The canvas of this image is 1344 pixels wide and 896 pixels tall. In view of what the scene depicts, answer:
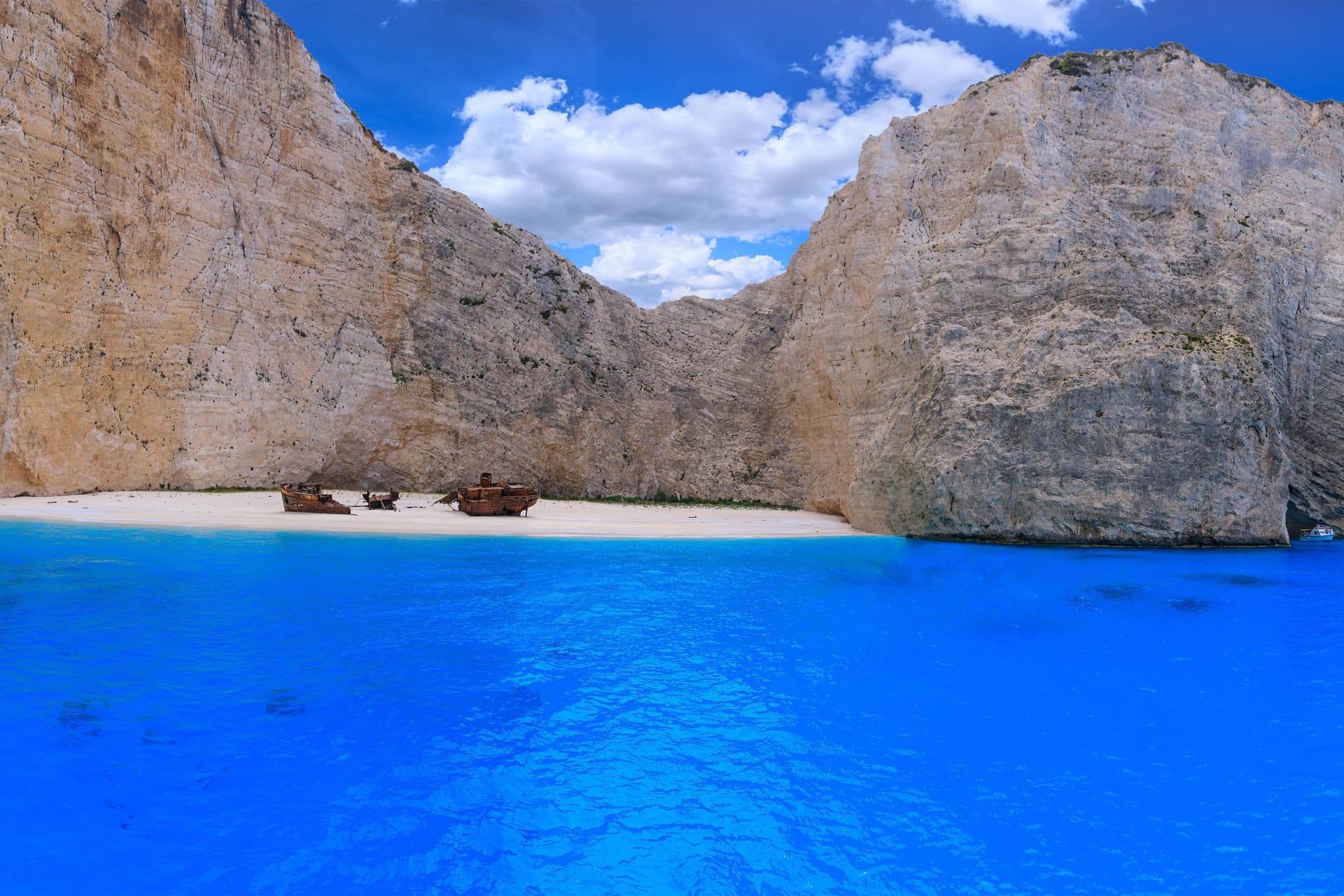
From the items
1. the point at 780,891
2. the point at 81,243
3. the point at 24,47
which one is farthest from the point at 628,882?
the point at 24,47

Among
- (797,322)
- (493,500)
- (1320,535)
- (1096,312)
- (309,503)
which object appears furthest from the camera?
(797,322)

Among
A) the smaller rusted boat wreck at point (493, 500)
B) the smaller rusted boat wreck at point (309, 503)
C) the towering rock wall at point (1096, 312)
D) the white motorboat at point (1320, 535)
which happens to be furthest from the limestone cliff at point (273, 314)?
the white motorboat at point (1320, 535)

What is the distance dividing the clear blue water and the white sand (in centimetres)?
653

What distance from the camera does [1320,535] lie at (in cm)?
2538

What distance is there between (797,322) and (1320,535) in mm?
22209

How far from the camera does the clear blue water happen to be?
5727 millimetres

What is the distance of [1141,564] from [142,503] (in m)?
29.9

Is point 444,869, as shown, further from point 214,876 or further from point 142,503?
point 142,503

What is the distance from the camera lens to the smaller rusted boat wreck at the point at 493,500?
26.3 m

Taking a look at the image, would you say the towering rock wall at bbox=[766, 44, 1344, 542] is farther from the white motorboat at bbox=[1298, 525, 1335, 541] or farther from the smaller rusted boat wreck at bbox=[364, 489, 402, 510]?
the smaller rusted boat wreck at bbox=[364, 489, 402, 510]

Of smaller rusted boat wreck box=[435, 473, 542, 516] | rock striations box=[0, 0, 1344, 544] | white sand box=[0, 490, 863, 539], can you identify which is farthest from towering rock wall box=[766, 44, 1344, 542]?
smaller rusted boat wreck box=[435, 473, 542, 516]

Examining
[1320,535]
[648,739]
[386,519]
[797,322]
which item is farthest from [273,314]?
[1320,535]

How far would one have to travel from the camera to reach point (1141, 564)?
64.4ft

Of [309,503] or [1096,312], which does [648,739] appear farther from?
[1096,312]
